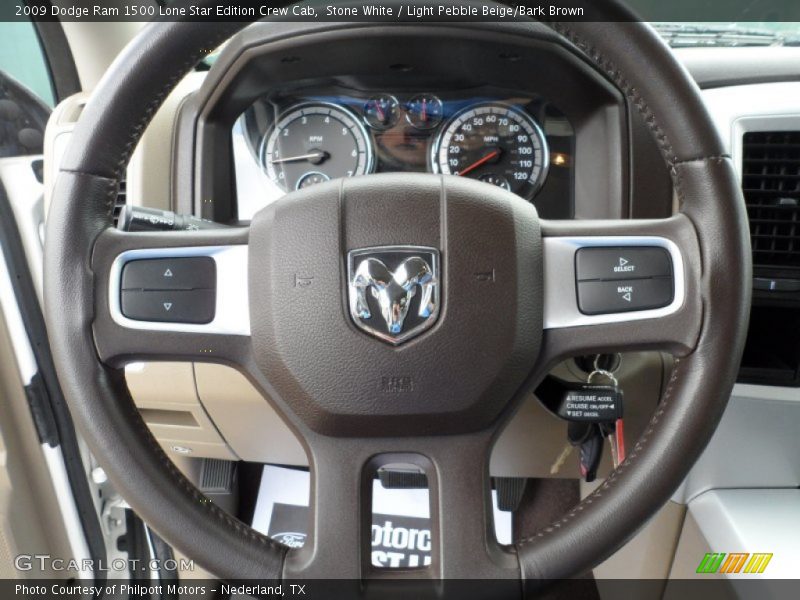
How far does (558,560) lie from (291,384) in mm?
326

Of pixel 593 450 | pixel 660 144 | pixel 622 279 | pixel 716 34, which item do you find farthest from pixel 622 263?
pixel 716 34

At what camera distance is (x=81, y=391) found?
70cm

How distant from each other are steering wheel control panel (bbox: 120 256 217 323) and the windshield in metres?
0.90

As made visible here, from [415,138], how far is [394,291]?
1.63 ft

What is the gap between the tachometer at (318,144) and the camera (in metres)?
1.11

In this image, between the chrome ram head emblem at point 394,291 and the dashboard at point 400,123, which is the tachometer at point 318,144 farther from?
the chrome ram head emblem at point 394,291

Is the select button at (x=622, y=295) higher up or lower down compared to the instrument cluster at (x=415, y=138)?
lower down

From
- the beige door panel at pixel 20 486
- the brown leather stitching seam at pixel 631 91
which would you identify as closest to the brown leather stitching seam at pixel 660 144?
the brown leather stitching seam at pixel 631 91

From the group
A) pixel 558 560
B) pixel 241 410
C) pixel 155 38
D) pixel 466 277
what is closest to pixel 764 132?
pixel 466 277

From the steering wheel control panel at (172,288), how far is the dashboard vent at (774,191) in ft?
2.49

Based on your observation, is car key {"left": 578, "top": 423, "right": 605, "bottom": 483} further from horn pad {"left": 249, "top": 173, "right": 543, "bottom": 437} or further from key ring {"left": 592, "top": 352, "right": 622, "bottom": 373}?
horn pad {"left": 249, "top": 173, "right": 543, "bottom": 437}

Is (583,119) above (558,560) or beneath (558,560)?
above

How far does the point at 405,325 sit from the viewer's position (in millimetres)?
700

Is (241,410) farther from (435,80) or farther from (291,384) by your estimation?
(435,80)
